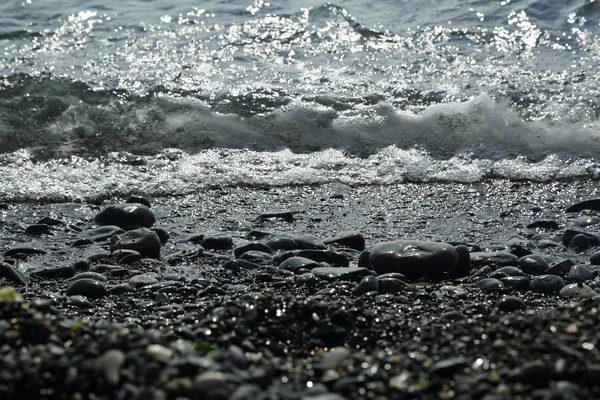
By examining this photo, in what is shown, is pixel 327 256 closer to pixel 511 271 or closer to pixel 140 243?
pixel 511 271

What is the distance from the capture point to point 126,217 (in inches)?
229

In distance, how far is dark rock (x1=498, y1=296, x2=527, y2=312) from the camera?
4059 mm

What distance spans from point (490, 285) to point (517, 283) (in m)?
0.16

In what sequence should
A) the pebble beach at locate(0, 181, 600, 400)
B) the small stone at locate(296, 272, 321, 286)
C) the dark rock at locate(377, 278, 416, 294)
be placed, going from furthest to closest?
1. the small stone at locate(296, 272, 321, 286)
2. the dark rock at locate(377, 278, 416, 294)
3. the pebble beach at locate(0, 181, 600, 400)

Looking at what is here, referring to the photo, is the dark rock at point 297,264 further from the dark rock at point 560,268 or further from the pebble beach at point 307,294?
the dark rock at point 560,268

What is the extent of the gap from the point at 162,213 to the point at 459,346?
371 cm

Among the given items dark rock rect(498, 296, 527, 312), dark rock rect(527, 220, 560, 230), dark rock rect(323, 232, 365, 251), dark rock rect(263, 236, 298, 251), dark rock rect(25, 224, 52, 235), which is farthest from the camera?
dark rock rect(527, 220, 560, 230)

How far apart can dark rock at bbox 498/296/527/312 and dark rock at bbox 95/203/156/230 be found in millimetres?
2655

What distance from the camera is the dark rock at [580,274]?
4661mm

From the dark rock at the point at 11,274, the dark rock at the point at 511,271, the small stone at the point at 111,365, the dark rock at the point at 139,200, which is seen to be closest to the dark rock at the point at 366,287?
the dark rock at the point at 511,271

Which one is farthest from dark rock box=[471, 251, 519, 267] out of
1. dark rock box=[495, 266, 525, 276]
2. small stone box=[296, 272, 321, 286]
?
small stone box=[296, 272, 321, 286]

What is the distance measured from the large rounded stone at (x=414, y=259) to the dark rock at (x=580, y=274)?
0.64m

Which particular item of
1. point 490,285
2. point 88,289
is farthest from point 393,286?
point 88,289

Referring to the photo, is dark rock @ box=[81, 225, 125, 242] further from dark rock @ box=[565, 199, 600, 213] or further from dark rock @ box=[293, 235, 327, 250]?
dark rock @ box=[565, 199, 600, 213]
